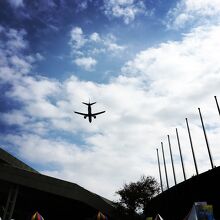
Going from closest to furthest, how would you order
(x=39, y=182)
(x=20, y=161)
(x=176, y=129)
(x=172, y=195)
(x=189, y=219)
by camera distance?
(x=189, y=219), (x=172, y=195), (x=39, y=182), (x=176, y=129), (x=20, y=161)

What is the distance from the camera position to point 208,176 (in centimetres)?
1927

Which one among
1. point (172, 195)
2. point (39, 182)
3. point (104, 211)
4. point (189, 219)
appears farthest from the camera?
point (104, 211)

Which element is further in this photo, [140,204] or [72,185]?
[140,204]

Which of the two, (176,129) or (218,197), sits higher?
(176,129)

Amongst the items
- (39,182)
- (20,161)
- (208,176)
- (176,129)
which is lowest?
(208,176)

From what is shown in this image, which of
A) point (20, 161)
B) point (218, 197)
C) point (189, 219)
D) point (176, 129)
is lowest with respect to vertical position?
point (189, 219)

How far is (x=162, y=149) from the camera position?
38.6 m

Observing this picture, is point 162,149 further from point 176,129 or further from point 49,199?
point 49,199

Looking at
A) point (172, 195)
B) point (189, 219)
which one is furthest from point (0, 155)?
Result: point (189, 219)

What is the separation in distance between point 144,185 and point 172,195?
14838 millimetres

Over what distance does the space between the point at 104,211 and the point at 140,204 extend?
7293 mm

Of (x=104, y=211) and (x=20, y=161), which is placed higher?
(x=20, y=161)

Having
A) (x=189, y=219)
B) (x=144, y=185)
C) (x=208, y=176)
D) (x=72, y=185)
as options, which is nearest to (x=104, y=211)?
(x=72, y=185)

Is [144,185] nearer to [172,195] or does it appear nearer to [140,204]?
[140,204]
